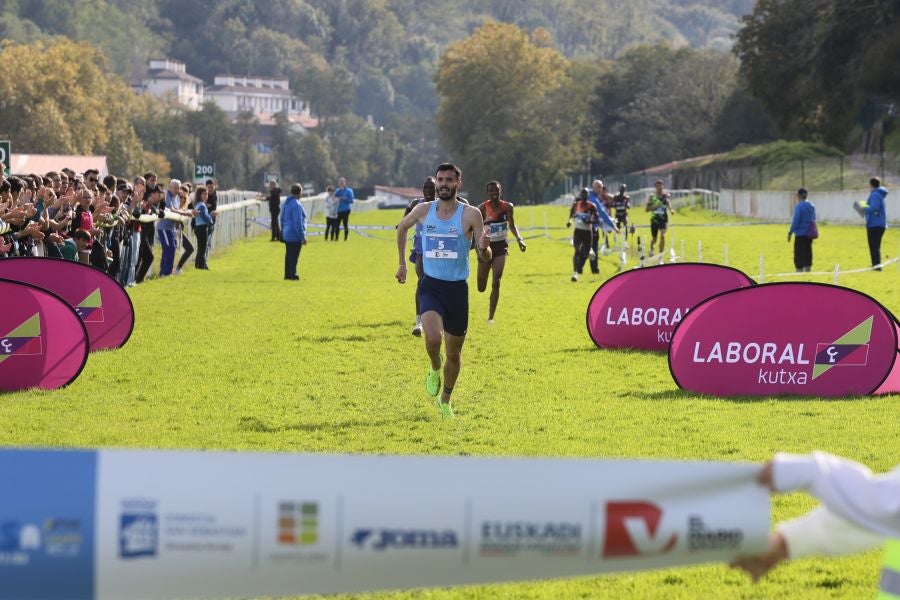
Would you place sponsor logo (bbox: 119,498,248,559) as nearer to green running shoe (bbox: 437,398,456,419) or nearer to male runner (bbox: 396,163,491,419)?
male runner (bbox: 396,163,491,419)

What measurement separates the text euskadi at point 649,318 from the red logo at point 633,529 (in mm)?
12982

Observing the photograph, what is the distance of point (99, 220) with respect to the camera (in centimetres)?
2405

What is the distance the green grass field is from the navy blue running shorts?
0.75 meters

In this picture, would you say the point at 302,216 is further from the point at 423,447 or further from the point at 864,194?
the point at 864,194

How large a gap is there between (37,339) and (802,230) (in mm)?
19327

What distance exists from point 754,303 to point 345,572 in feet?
31.3

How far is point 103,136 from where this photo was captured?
12925 cm

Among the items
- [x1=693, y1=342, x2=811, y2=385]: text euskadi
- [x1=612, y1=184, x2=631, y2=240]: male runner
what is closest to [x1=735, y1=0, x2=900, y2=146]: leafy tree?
[x1=612, y1=184, x2=631, y2=240]: male runner

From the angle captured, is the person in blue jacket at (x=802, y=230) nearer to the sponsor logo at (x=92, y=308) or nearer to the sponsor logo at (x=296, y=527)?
the sponsor logo at (x=92, y=308)

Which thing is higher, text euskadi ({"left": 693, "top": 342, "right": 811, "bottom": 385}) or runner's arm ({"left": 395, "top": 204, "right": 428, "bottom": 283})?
runner's arm ({"left": 395, "top": 204, "right": 428, "bottom": 283})

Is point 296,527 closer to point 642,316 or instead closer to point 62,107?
point 642,316

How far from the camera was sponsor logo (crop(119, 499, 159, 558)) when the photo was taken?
15.3 feet

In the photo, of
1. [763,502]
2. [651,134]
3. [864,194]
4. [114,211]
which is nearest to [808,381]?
[763,502]

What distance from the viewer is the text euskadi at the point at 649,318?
1783 centimetres
